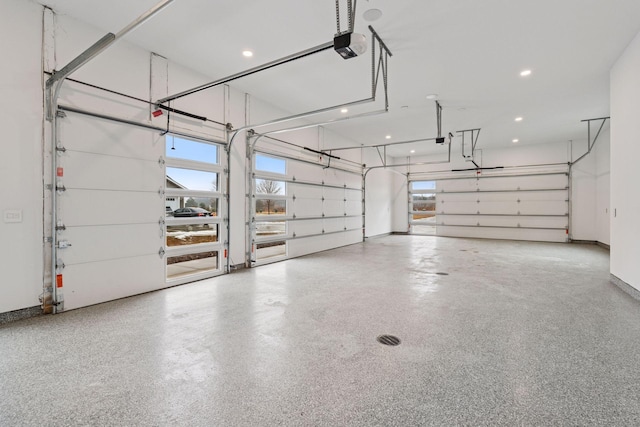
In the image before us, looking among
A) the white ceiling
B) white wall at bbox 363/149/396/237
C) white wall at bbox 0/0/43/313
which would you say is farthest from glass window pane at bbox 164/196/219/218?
white wall at bbox 363/149/396/237

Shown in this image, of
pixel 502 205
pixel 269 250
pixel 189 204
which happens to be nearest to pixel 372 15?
pixel 189 204

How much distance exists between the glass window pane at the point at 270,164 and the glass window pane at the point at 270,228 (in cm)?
116

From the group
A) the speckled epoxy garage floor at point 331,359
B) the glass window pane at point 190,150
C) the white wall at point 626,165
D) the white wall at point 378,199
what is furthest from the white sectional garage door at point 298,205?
the white wall at point 626,165

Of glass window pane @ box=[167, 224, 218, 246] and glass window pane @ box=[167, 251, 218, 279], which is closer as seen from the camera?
glass window pane @ box=[167, 224, 218, 246]

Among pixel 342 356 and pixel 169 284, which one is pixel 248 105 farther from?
pixel 342 356

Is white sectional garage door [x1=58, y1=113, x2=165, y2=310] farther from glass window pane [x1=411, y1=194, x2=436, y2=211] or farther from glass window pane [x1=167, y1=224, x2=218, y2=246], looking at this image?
glass window pane [x1=411, y1=194, x2=436, y2=211]

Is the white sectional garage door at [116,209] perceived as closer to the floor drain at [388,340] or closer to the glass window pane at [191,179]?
the glass window pane at [191,179]

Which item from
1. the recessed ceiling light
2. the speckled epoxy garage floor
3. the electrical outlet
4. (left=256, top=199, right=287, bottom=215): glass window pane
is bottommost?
the speckled epoxy garage floor

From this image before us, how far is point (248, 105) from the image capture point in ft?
18.5

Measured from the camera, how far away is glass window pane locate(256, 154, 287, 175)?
596 cm

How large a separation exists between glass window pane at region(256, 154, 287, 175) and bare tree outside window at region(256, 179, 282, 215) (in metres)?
0.26

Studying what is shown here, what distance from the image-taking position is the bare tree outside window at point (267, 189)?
5992 mm

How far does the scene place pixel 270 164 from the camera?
625cm

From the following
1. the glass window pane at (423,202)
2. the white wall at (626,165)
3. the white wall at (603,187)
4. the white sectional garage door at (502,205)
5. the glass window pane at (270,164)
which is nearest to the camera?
the white wall at (626,165)
